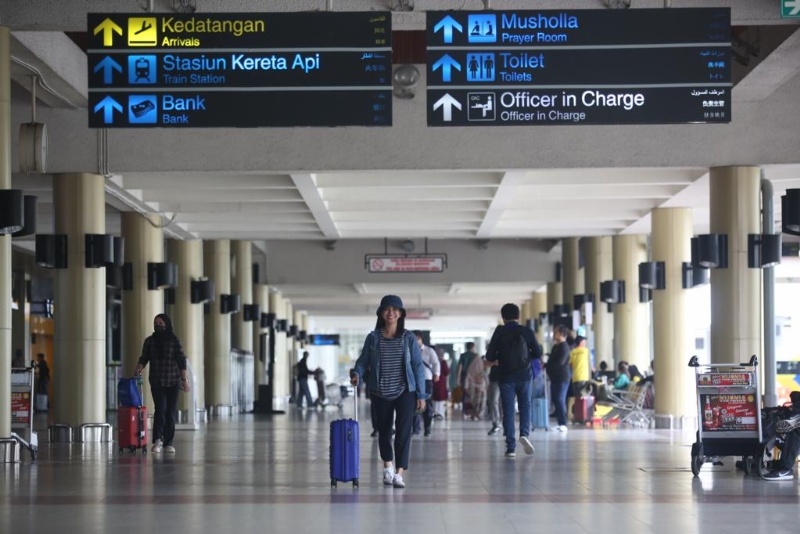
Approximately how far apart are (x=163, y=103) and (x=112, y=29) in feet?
2.54

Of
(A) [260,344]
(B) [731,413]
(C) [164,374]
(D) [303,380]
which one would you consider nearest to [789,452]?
(B) [731,413]

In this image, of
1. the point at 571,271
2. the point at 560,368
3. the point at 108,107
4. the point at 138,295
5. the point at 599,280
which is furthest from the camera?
the point at 571,271

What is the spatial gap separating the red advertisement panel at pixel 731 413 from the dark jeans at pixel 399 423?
3025 mm

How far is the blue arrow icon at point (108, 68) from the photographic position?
10539 millimetres

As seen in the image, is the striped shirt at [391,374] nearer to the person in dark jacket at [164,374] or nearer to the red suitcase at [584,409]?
the person in dark jacket at [164,374]

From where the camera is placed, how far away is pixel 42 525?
795 centimetres

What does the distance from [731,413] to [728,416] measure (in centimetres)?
4

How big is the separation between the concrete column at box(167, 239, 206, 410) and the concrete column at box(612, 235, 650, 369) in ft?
29.2

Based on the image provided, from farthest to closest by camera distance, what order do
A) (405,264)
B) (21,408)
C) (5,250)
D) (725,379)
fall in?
(405,264) → (21,408) → (5,250) → (725,379)

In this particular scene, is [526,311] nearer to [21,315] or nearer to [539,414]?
[21,315]

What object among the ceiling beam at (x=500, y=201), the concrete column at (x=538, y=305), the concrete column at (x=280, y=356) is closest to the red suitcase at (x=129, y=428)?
the ceiling beam at (x=500, y=201)

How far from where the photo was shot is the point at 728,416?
1159 cm

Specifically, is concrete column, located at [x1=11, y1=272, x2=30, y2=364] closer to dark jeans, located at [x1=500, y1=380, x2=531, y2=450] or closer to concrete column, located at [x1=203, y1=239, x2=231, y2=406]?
concrete column, located at [x1=203, y1=239, x2=231, y2=406]

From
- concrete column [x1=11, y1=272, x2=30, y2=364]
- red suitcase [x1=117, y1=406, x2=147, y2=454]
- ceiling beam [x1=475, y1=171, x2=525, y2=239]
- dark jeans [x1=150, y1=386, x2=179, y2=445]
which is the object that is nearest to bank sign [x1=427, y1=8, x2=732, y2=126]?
dark jeans [x1=150, y1=386, x2=179, y2=445]
